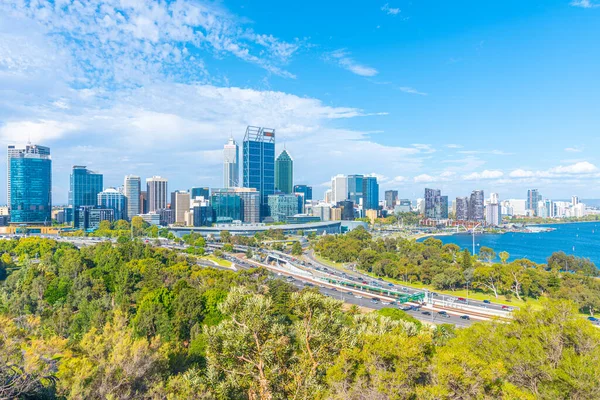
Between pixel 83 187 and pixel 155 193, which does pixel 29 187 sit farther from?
pixel 155 193

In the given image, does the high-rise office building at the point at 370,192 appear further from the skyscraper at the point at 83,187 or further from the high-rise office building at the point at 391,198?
the skyscraper at the point at 83,187

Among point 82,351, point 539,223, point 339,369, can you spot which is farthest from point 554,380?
point 539,223

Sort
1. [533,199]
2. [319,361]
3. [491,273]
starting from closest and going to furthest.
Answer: [319,361] → [491,273] → [533,199]

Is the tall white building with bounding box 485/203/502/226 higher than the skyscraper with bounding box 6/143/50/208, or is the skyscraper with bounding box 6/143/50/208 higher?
the skyscraper with bounding box 6/143/50/208

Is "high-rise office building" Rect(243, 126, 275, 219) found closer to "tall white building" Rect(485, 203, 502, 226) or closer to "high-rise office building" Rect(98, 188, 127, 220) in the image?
"high-rise office building" Rect(98, 188, 127, 220)

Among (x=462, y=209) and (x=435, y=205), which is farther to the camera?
(x=435, y=205)

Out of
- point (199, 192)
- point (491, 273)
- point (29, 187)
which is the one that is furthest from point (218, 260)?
point (199, 192)

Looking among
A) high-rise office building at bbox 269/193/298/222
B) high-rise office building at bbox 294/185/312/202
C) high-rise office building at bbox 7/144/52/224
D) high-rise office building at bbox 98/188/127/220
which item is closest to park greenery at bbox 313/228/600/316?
high-rise office building at bbox 269/193/298/222

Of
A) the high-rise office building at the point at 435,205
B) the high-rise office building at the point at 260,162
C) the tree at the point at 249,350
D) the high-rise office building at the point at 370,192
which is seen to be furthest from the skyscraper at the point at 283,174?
the tree at the point at 249,350
